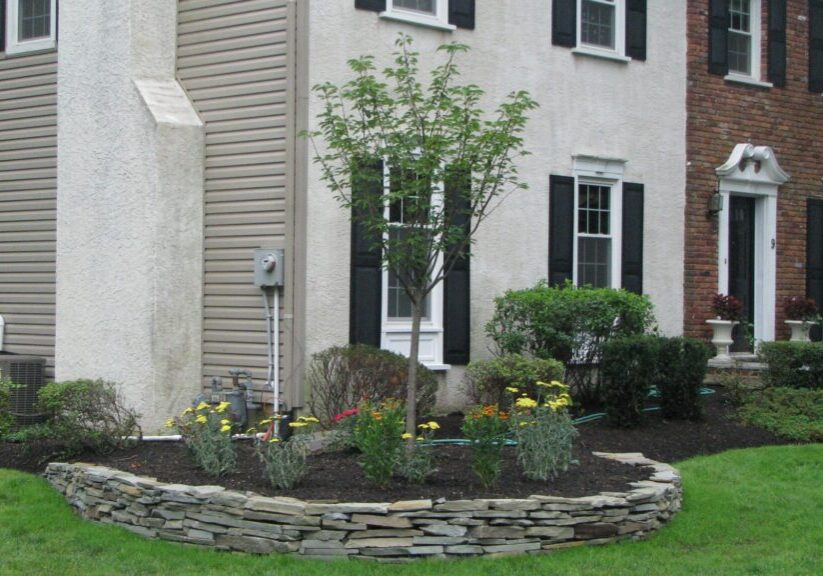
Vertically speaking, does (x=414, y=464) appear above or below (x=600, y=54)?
below

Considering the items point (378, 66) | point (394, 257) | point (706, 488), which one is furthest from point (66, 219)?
point (706, 488)

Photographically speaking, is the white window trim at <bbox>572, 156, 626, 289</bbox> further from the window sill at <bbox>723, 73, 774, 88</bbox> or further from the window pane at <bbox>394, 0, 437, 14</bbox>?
the window pane at <bbox>394, 0, 437, 14</bbox>

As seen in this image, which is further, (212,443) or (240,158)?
(240,158)

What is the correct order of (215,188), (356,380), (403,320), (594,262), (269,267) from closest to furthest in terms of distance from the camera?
1. (356,380)
2. (269,267)
3. (215,188)
4. (403,320)
5. (594,262)

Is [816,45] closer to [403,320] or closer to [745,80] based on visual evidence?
[745,80]

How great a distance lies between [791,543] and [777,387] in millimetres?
5054

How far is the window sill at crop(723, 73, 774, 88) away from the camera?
47.7ft

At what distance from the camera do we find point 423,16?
1150 cm

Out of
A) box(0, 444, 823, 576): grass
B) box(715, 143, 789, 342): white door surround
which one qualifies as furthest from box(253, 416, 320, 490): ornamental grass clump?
box(715, 143, 789, 342): white door surround

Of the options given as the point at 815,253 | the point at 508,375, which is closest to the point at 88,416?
the point at 508,375

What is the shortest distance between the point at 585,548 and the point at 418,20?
6.16 m

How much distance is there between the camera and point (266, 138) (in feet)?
34.5

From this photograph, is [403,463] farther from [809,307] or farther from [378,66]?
[809,307]

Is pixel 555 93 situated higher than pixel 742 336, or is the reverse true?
pixel 555 93
